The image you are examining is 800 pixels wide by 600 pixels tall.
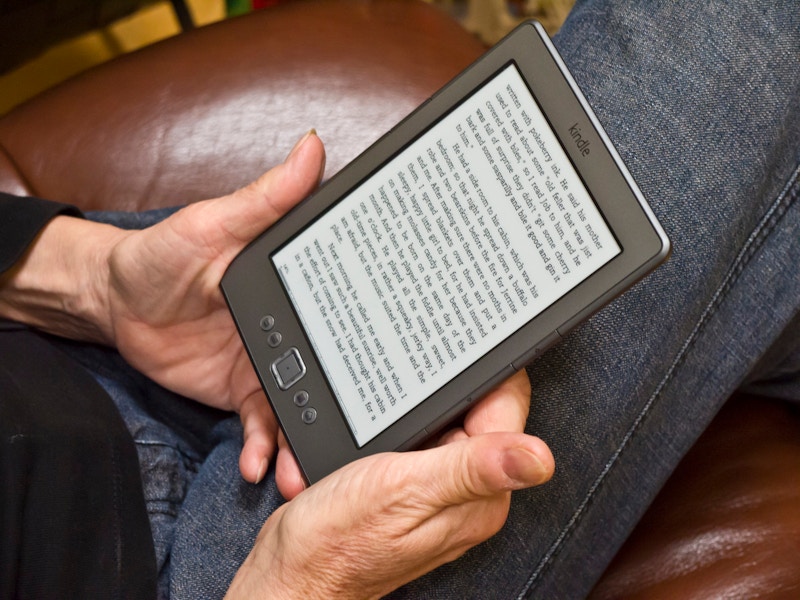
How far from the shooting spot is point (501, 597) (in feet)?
1.46

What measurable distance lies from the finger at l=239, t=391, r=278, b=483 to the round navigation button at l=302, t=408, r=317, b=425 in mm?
51

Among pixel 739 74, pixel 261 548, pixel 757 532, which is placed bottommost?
pixel 757 532

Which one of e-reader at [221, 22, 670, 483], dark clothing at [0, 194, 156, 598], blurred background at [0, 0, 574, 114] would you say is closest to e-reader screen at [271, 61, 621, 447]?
e-reader at [221, 22, 670, 483]

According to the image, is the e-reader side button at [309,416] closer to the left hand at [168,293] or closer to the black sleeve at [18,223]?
the left hand at [168,293]

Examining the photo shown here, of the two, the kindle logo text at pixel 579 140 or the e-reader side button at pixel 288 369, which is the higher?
the kindle logo text at pixel 579 140

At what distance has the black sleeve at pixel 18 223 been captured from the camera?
1.76ft

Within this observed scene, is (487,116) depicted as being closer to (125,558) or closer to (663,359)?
(663,359)

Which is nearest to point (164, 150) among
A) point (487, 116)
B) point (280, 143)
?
point (280, 143)

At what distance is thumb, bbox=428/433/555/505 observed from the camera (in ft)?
1.11

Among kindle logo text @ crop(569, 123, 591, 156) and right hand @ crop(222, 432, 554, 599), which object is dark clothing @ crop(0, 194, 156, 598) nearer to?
right hand @ crop(222, 432, 554, 599)

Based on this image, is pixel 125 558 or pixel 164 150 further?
pixel 164 150

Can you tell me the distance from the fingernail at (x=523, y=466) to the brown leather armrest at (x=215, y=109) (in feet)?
1.19

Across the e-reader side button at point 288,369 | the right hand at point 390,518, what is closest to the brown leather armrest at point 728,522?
the right hand at point 390,518

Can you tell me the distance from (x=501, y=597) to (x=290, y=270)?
0.79 ft
